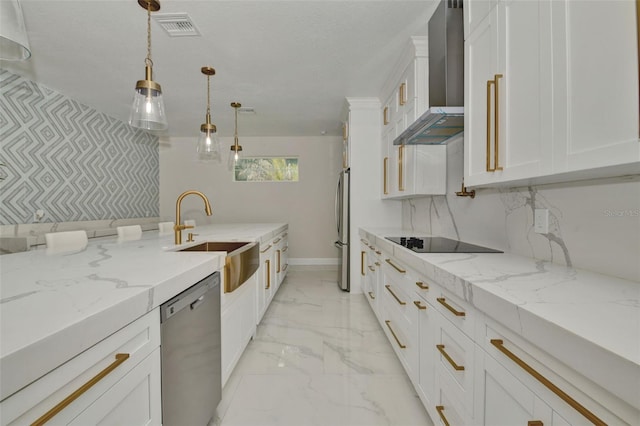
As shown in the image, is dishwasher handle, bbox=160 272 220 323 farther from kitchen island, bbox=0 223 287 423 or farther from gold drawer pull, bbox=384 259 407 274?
gold drawer pull, bbox=384 259 407 274

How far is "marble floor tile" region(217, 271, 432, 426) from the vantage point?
5.13ft

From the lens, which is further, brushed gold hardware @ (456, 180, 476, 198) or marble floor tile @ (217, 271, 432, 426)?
brushed gold hardware @ (456, 180, 476, 198)

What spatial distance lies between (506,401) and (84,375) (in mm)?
1104

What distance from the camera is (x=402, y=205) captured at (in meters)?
3.76

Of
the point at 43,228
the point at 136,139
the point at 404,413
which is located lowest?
the point at 404,413

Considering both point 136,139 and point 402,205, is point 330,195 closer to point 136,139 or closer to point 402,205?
point 402,205

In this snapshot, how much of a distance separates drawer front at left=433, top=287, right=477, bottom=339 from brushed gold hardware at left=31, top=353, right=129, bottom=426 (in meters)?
1.08

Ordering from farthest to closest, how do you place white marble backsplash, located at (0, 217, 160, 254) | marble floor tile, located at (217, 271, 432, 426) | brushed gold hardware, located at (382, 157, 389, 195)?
brushed gold hardware, located at (382, 157, 389, 195) → white marble backsplash, located at (0, 217, 160, 254) → marble floor tile, located at (217, 271, 432, 426)

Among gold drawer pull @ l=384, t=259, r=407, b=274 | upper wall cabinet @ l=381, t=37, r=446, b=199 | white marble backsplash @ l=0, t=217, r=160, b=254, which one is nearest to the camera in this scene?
gold drawer pull @ l=384, t=259, r=407, b=274

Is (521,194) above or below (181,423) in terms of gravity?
above

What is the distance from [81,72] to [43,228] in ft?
6.15

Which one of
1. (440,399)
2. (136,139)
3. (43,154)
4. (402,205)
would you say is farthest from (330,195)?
(440,399)

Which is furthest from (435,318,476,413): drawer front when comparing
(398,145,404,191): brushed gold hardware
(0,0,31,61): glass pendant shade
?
(0,0,31,61): glass pendant shade

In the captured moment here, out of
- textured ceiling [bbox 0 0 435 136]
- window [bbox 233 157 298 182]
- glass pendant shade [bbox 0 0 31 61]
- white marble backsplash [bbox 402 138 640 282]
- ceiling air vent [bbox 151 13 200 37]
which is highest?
textured ceiling [bbox 0 0 435 136]
